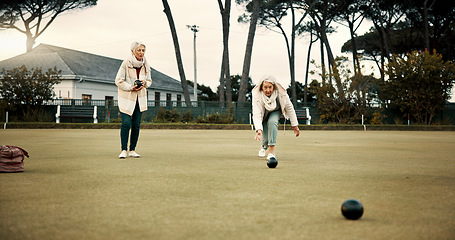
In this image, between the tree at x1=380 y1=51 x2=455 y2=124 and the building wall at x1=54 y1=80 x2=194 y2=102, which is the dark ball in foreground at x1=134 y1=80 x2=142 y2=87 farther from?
the building wall at x1=54 y1=80 x2=194 y2=102

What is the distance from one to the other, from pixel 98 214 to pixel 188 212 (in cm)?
57

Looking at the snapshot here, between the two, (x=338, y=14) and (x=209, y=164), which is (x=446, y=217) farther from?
(x=338, y=14)

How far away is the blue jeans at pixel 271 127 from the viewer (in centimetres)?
618

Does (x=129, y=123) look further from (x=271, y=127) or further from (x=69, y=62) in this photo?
(x=69, y=62)

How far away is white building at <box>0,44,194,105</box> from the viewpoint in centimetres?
2917

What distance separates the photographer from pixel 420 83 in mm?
20516

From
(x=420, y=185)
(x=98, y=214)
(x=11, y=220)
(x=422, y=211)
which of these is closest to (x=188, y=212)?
(x=98, y=214)

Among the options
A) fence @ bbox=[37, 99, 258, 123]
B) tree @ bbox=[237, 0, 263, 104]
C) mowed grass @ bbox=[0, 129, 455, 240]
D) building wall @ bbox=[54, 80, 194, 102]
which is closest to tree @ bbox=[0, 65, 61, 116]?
fence @ bbox=[37, 99, 258, 123]

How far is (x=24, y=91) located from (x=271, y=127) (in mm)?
17517

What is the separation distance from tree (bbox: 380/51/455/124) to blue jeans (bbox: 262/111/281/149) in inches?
635

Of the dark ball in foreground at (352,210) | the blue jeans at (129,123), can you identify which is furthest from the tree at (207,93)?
the dark ball in foreground at (352,210)

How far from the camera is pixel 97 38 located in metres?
37.0

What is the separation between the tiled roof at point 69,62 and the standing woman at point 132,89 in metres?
23.9

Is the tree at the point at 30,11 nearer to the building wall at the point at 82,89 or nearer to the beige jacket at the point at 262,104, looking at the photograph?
the building wall at the point at 82,89
